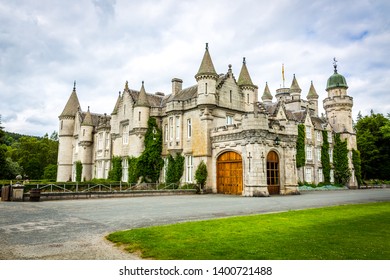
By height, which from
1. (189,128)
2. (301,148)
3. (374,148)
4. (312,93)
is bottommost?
(301,148)

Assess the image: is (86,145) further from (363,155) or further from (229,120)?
(363,155)

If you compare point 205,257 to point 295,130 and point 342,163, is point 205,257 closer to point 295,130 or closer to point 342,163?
point 295,130

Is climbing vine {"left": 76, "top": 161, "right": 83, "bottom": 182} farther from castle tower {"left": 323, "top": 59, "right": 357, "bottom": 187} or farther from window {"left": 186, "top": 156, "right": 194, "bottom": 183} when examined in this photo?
castle tower {"left": 323, "top": 59, "right": 357, "bottom": 187}

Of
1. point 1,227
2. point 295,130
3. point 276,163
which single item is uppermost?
point 295,130

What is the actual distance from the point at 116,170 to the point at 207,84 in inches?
618

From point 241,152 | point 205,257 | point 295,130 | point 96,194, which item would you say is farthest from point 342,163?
point 205,257

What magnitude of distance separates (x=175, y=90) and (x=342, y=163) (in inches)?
1127

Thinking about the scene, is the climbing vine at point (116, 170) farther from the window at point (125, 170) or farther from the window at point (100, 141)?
the window at point (100, 141)

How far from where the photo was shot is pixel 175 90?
36.0 meters

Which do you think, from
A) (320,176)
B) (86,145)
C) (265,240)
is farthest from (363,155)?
(265,240)

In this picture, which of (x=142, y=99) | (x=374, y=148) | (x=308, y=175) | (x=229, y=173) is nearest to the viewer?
(x=229, y=173)

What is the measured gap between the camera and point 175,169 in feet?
104

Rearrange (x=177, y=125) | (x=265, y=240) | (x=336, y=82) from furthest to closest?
(x=336, y=82), (x=177, y=125), (x=265, y=240)

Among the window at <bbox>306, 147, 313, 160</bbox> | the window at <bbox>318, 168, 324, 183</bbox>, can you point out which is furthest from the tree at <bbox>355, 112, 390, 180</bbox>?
the window at <bbox>306, 147, 313, 160</bbox>
